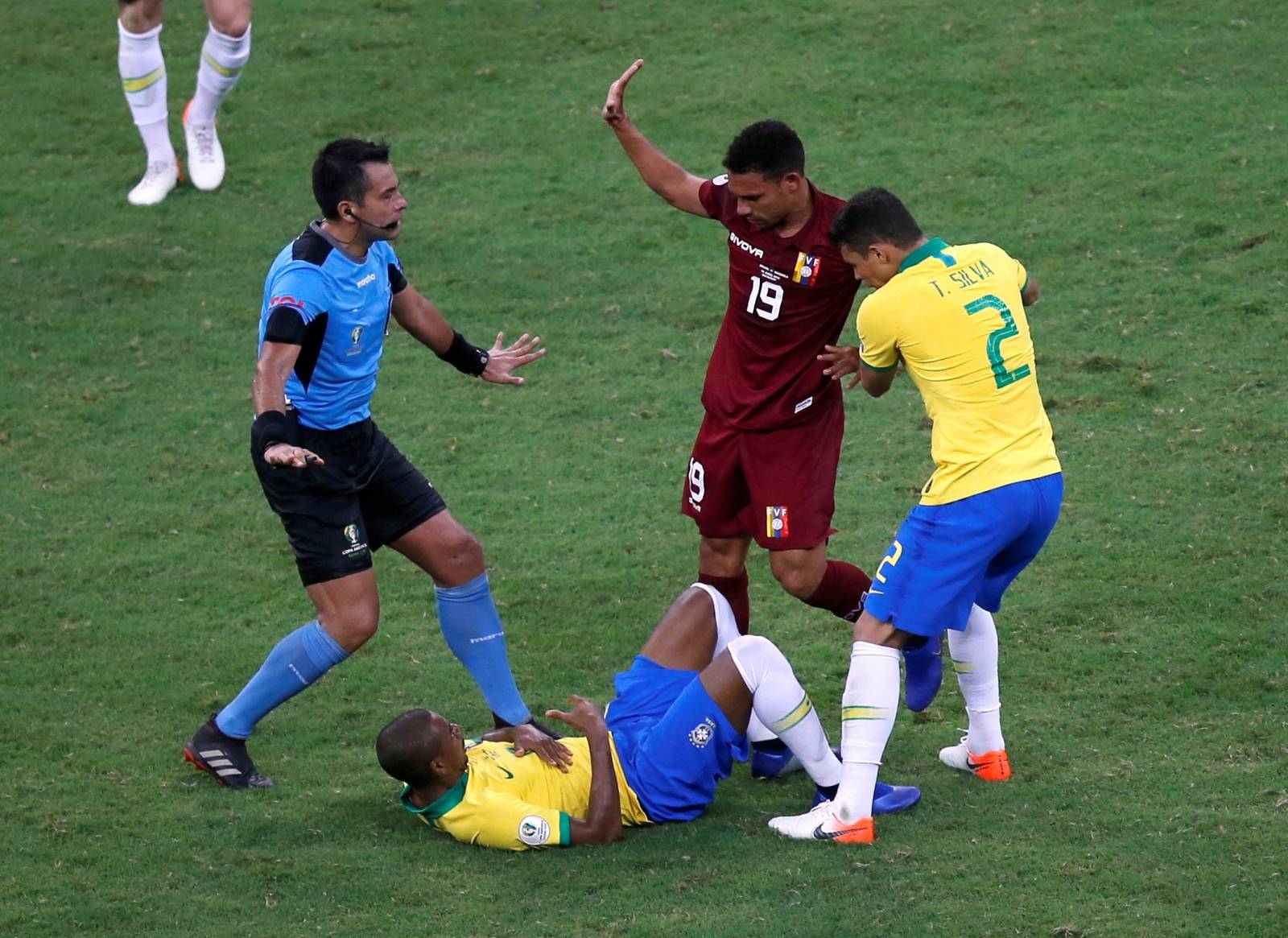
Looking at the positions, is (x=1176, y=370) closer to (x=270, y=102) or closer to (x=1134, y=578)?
(x=1134, y=578)

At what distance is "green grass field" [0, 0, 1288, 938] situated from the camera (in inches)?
179

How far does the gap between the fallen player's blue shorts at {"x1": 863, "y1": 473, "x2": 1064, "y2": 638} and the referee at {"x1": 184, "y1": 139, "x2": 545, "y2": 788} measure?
141 cm

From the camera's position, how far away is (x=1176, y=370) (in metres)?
7.90

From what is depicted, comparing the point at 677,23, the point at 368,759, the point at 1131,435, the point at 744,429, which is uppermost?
the point at 677,23

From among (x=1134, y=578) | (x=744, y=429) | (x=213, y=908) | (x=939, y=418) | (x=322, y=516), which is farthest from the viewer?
(x=1134, y=578)

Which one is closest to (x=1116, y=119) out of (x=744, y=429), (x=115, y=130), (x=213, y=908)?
(x=744, y=429)

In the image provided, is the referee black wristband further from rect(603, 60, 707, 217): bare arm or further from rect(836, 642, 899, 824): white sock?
rect(836, 642, 899, 824): white sock

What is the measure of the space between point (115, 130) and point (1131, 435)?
7.55m

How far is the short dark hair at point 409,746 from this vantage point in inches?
181

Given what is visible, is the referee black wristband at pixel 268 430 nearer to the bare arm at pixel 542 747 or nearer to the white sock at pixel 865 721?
the bare arm at pixel 542 747

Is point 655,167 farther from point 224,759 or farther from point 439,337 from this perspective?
point 224,759

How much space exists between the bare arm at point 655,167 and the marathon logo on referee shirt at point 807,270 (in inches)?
18.3

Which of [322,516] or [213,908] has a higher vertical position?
[322,516]

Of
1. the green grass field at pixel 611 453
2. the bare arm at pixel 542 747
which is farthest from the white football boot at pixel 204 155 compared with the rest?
the bare arm at pixel 542 747
